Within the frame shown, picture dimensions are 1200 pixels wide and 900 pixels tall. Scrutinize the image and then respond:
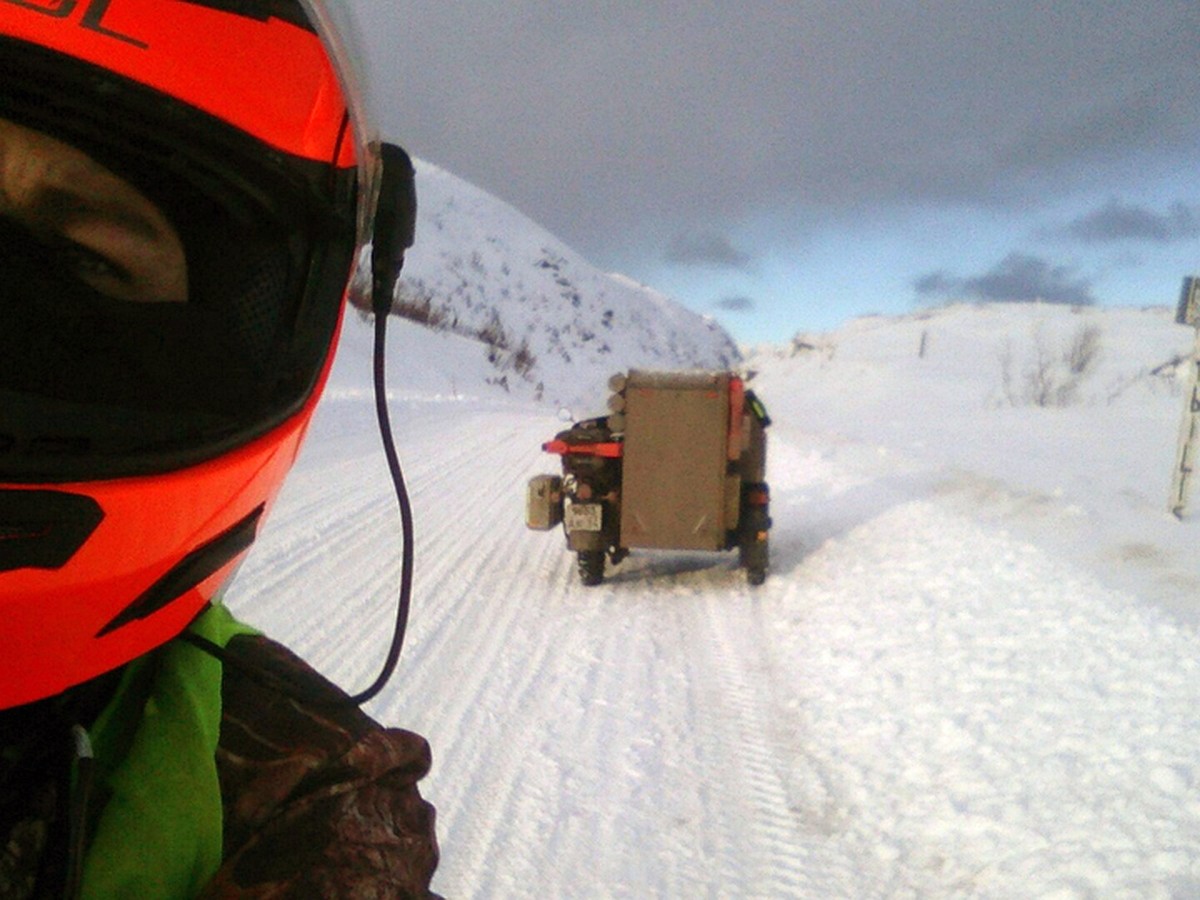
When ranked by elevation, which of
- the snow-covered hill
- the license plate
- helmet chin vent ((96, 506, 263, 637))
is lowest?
the license plate

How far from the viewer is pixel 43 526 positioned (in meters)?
0.83

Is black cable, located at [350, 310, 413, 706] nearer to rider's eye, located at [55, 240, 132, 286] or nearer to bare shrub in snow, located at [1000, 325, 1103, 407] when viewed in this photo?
rider's eye, located at [55, 240, 132, 286]

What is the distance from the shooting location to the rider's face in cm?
95

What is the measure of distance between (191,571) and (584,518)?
A: 194 inches

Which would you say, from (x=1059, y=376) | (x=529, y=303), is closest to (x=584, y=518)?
(x=1059, y=376)

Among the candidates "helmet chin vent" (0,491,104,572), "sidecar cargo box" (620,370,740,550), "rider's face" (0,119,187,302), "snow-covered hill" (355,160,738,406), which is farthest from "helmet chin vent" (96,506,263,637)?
"snow-covered hill" (355,160,738,406)

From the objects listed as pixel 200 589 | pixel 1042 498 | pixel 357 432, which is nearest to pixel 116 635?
pixel 200 589

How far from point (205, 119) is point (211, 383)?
316 mm

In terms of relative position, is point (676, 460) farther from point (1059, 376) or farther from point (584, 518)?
point (1059, 376)

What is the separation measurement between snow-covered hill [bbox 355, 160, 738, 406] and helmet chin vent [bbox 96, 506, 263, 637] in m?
33.0

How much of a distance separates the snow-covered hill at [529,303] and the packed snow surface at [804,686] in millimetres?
27701

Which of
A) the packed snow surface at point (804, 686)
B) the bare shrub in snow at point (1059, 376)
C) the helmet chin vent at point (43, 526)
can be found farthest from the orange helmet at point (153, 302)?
the bare shrub in snow at point (1059, 376)

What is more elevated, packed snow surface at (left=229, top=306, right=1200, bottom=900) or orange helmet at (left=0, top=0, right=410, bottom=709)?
orange helmet at (left=0, top=0, right=410, bottom=709)

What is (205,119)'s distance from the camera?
104 cm
